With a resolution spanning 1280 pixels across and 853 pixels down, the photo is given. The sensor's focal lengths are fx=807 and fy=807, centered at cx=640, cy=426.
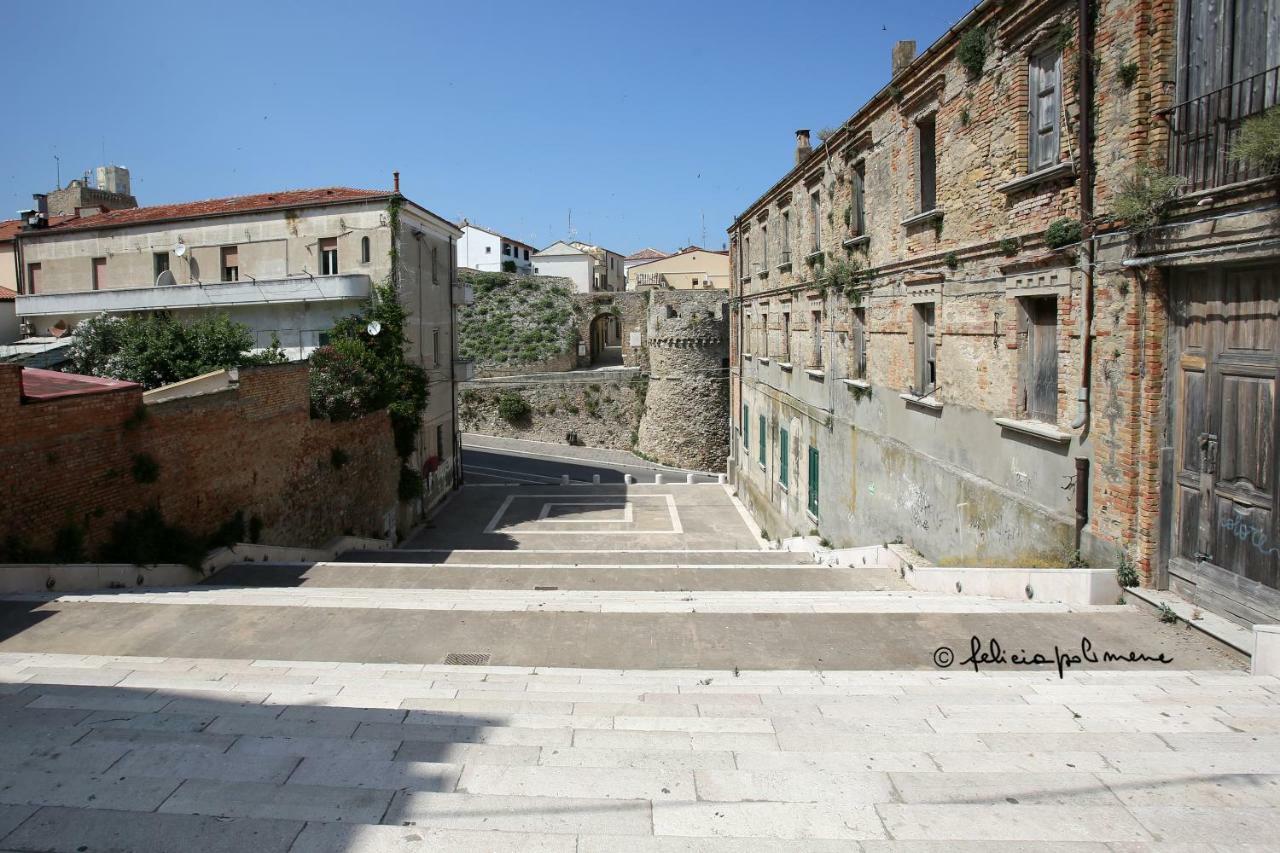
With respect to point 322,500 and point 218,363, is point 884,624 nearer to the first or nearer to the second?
point 322,500

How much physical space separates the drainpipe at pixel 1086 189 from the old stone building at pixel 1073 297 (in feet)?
0.07

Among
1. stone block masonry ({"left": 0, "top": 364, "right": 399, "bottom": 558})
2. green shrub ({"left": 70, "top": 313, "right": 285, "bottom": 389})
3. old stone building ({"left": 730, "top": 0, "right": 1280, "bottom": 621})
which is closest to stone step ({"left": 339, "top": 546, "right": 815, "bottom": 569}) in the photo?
old stone building ({"left": 730, "top": 0, "right": 1280, "bottom": 621})

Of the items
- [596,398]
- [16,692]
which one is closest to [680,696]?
[16,692]

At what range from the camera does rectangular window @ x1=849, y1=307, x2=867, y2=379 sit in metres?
15.1

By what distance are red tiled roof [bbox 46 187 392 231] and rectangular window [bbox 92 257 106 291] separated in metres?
1.02

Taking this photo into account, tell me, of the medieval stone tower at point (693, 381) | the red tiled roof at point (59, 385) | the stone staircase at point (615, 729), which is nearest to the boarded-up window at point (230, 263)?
the red tiled roof at point (59, 385)

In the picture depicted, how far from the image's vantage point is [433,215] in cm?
2345

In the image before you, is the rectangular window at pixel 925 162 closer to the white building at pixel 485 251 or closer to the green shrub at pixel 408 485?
the green shrub at pixel 408 485

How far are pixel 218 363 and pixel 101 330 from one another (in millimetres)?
3340

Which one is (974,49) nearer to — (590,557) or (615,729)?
(615,729)

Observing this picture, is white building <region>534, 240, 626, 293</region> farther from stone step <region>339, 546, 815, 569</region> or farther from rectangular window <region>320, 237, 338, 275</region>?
stone step <region>339, 546, 815, 569</region>

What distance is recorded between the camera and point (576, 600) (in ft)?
29.8

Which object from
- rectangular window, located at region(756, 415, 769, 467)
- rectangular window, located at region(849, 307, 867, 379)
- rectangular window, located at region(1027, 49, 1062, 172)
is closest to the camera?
rectangular window, located at region(1027, 49, 1062, 172)

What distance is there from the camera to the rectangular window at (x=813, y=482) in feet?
57.6
